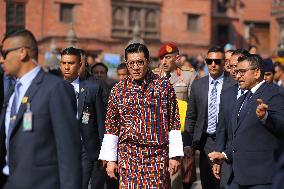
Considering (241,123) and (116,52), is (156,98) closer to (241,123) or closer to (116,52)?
(241,123)

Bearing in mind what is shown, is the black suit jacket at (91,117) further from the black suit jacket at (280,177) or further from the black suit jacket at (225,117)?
the black suit jacket at (280,177)

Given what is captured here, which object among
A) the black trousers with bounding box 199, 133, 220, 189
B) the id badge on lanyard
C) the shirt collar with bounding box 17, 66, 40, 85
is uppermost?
the shirt collar with bounding box 17, 66, 40, 85

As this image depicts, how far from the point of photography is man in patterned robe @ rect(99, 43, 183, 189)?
657 cm

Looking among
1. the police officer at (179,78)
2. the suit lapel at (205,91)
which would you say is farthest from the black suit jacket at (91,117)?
the suit lapel at (205,91)

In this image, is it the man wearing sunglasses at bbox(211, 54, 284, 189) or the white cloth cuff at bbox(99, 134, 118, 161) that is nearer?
the man wearing sunglasses at bbox(211, 54, 284, 189)

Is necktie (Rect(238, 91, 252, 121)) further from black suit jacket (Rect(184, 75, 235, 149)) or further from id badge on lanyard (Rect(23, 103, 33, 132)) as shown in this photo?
id badge on lanyard (Rect(23, 103, 33, 132))

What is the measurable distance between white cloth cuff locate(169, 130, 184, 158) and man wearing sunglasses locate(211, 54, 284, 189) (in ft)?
1.91

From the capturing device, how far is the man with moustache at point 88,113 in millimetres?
7980

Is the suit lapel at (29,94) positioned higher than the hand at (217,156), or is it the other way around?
the suit lapel at (29,94)

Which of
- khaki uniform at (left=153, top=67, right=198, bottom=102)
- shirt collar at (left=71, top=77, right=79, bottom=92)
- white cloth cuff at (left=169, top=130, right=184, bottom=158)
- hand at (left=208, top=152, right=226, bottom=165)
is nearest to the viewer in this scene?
white cloth cuff at (left=169, top=130, right=184, bottom=158)

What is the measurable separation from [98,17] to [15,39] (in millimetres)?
39636

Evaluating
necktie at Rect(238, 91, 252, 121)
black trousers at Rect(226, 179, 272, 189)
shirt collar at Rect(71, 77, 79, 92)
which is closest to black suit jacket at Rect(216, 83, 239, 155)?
necktie at Rect(238, 91, 252, 121)

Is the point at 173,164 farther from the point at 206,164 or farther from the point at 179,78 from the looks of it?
the point at 179,78

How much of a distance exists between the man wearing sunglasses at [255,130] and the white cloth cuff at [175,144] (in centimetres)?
58
